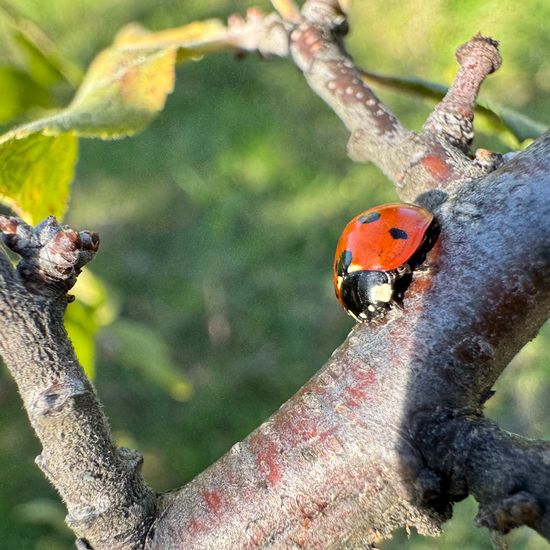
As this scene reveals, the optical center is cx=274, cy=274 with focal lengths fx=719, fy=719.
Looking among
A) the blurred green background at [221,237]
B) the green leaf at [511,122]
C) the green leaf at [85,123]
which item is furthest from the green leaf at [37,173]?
the blurred green background at [221,237]

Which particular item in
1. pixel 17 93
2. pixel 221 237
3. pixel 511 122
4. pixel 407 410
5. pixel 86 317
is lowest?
pixel 407 410

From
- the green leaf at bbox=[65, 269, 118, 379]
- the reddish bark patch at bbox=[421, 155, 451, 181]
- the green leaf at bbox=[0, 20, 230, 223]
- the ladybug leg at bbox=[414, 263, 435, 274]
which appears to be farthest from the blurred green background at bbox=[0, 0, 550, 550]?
the ladybug leg at bbox=[414, 263, 435, 274]

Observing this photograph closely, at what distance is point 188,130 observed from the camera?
2760 mm

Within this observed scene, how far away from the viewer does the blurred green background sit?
2.29m

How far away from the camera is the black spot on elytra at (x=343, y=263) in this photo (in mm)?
799

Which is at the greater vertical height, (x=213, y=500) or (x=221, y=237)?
(x=221, y=237)

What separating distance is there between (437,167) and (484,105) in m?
0.25

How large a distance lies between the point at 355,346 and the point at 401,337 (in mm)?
39

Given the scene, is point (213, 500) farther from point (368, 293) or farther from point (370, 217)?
point (370, 217)

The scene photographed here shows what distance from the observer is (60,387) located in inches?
20.3

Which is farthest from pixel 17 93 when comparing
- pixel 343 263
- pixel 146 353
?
pixel 146 353

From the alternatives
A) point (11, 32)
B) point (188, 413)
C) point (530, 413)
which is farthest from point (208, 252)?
point (11, 32)

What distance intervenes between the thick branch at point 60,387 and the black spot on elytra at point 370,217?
0.31 metres

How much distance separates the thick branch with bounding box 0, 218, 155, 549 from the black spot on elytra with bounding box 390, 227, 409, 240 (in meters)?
0.25
